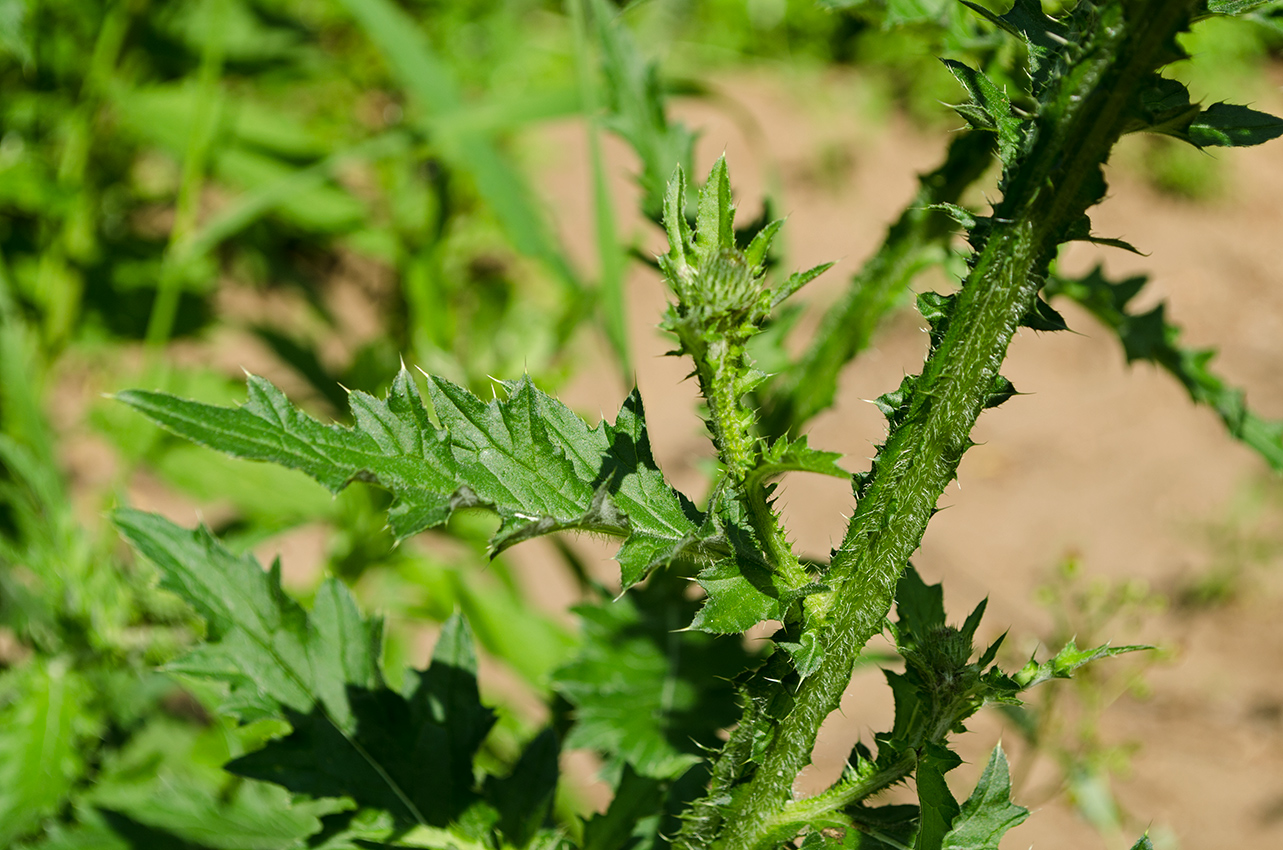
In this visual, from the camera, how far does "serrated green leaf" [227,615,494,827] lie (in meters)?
1.22

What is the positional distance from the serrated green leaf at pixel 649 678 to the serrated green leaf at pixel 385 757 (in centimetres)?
31

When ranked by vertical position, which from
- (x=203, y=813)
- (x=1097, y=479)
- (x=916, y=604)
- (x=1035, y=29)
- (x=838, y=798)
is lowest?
(x=1097, y=479)

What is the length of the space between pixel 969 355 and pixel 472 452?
1.52 feet

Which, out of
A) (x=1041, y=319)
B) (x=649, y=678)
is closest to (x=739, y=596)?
(x=1041, y=319)

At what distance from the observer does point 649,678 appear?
1.71m

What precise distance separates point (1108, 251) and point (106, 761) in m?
5.87

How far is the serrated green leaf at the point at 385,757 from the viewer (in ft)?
4.01

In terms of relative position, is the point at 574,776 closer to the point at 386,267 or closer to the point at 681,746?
the point at 681,746

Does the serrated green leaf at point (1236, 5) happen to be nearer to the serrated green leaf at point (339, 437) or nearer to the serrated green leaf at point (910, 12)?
the serrated green leaf at point (910, 12)

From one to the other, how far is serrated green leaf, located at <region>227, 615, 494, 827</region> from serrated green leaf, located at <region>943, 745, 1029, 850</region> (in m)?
0.61

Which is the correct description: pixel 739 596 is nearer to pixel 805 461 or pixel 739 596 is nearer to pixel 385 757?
pixel 805 461

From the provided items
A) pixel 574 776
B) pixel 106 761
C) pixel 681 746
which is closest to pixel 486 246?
pixel 574 776

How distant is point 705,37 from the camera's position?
643 centimetres

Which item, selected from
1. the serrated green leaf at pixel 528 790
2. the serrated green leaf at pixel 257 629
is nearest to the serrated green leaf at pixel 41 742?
the serrated green leaf at pixel 257 629
